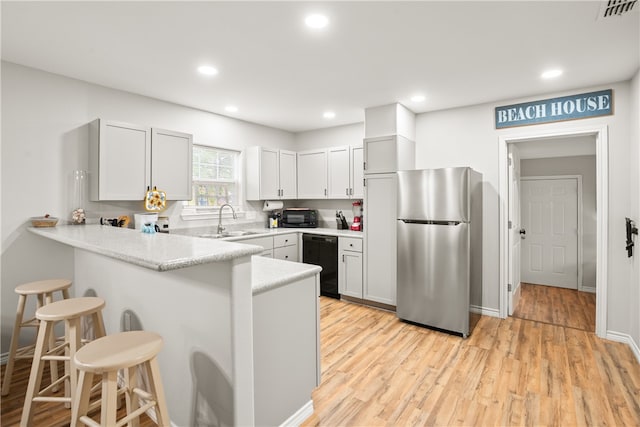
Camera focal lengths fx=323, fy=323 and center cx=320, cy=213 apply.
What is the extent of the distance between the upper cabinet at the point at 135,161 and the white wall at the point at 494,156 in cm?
292

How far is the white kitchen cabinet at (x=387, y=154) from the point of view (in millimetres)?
3812

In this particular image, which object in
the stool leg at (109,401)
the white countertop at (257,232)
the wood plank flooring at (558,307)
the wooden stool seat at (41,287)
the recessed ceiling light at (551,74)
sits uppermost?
the recessed ceiling light at (551,74)

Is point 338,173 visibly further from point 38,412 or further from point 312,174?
point 38,412

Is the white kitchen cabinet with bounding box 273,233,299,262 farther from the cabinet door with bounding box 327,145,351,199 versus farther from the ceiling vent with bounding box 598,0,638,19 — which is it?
the ceiling vent with bounding box 598,0,638,19

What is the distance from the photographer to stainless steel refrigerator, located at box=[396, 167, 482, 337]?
3.19 metres

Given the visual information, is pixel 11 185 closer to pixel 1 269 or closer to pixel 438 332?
pixel 1 269

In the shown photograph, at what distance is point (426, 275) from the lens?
342cm

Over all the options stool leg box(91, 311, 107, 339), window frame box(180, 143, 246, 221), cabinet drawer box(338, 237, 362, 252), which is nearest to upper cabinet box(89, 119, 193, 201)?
window frame box(180, 143, 246, 221)

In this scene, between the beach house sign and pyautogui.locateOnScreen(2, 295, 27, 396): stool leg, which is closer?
pyautogui.locateOnScreen(2, 295, 27, 396): stool leg

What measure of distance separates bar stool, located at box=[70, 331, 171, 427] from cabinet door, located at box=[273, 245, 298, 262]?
2821mm

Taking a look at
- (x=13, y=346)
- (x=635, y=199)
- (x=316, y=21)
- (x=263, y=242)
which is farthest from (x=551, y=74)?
(x=13, y=346)

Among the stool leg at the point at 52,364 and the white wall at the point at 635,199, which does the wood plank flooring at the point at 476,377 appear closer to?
the white wall at the point at 635,199

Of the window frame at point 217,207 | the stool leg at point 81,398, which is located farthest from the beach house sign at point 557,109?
the stool leg at point 81,398

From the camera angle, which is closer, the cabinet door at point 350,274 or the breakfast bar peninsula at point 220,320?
the breakfast bar peninsula at point 220,320
